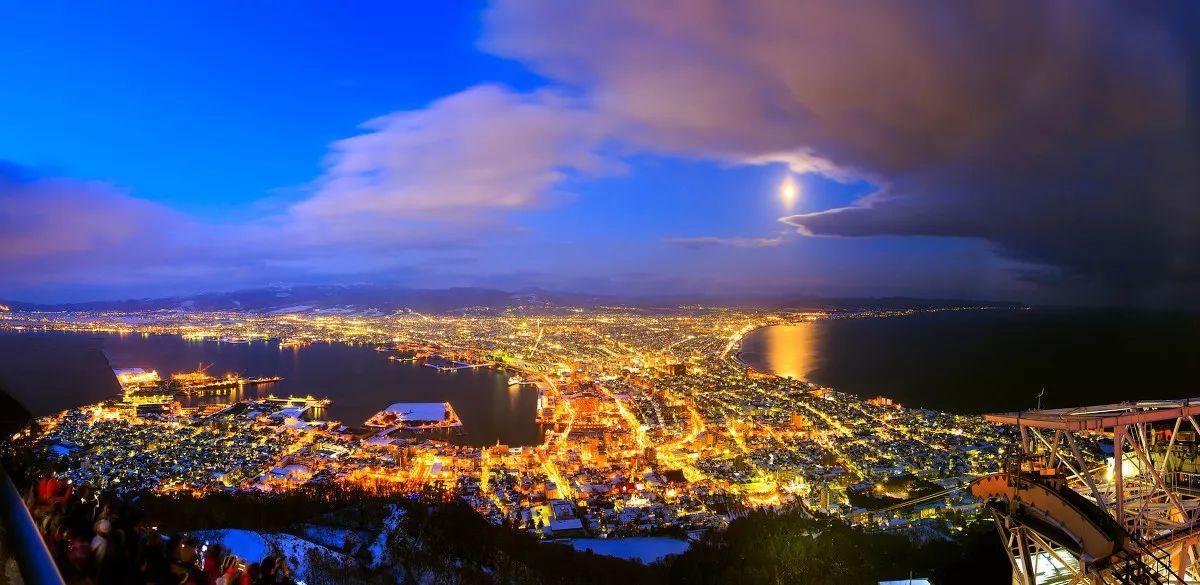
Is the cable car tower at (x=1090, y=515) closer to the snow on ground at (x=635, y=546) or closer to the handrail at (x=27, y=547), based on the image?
the handrail at (x=27, y=547)

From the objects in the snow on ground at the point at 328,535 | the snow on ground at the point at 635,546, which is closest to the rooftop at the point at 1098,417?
the snow on ground at the point at 635,546

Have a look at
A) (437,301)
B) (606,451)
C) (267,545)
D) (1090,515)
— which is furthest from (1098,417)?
(437,301)

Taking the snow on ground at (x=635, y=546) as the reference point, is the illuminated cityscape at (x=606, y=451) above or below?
above

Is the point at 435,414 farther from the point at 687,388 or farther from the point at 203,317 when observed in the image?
the point at 203,317

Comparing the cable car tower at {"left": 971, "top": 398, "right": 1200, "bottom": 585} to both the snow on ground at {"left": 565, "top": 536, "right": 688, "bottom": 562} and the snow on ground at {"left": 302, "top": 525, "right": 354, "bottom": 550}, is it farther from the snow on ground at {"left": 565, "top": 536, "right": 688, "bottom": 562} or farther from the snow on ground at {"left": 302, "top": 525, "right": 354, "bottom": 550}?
the snow on ground at {"left": 302, "top": 525, "right": 354, "bottom": 550}

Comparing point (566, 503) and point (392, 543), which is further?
point (566, 503)

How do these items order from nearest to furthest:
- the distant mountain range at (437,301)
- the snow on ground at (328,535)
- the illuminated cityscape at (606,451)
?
1. the snow on ground at (328,535)
2. the illuminated cityscape at (606,451)
3. the distant mountain range at (437,301)

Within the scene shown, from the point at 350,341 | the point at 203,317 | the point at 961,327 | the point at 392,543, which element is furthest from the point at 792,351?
the point at 203,317
